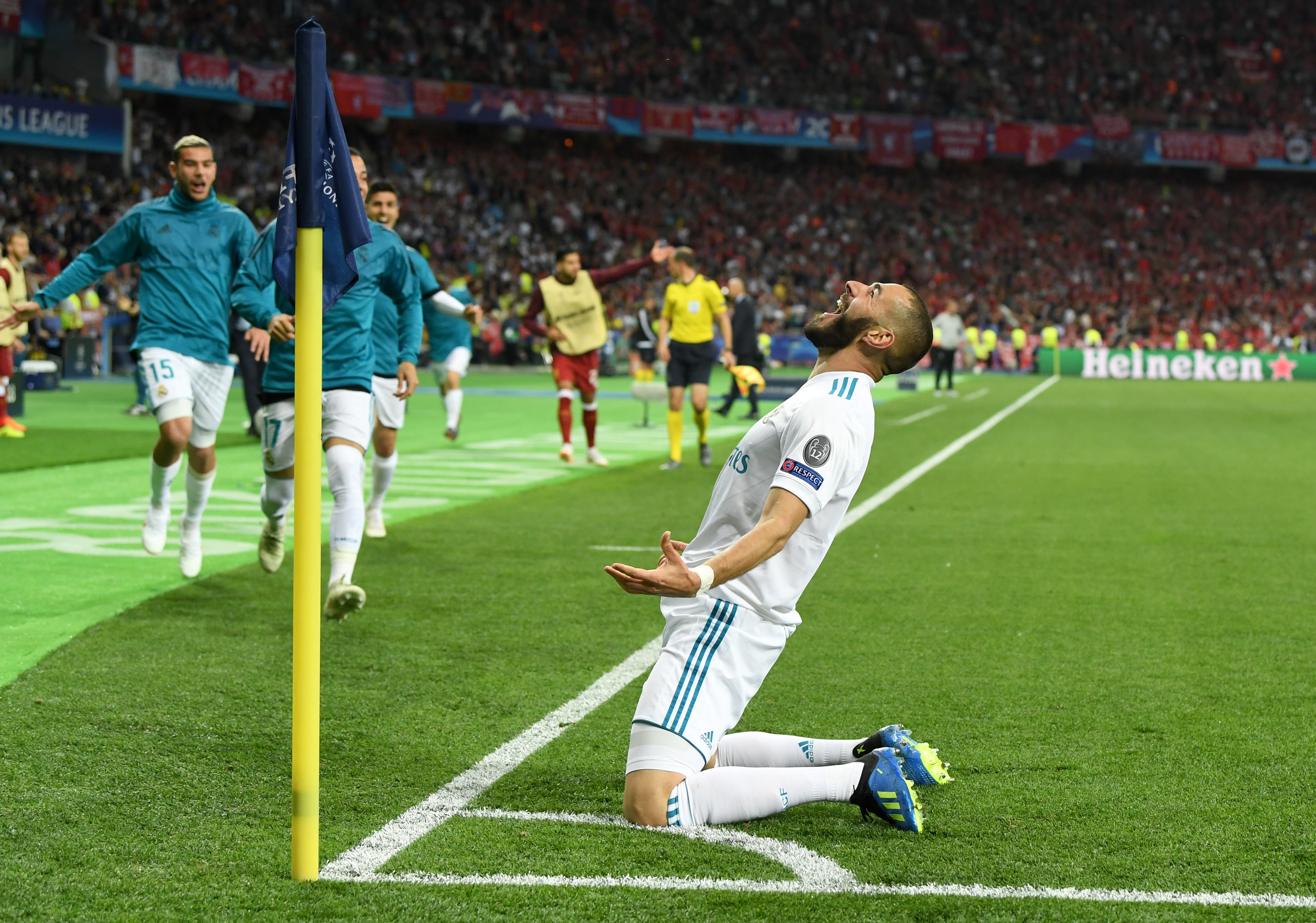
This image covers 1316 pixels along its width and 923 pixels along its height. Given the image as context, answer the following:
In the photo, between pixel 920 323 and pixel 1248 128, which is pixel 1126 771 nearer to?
pixel 920 323

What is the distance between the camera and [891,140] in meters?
53.8

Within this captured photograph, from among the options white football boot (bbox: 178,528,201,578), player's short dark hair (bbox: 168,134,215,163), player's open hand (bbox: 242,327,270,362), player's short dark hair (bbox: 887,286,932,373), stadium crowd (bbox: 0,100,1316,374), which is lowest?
white football boot (bbox: 178,528,201,578)

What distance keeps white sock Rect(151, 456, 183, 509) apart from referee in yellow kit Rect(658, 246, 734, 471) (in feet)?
22.4

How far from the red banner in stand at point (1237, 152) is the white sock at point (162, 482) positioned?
54.7 metres

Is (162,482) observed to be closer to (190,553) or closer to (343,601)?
(190,553)

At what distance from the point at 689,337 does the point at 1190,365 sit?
123 ft

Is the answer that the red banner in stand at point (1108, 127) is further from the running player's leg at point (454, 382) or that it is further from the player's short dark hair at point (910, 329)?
the player's short dark hair at point (910, 329)

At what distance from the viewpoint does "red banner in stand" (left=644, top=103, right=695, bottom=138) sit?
50.0 m

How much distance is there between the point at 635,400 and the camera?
97.5 feet

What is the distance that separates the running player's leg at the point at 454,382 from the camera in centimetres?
1642

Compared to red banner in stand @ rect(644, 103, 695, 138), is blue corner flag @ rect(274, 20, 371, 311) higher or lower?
lower

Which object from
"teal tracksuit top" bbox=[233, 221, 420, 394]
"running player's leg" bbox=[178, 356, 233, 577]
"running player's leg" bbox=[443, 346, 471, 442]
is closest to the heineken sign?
"running player's leg" bbox=[443, 346, 471, 442]

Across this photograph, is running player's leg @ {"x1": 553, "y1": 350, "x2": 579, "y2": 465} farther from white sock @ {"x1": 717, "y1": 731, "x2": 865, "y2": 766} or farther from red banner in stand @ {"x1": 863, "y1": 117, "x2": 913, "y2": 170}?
red banner in stand @ {"x1": 863, "y1": 117, "x2": 913, "y2": 170}

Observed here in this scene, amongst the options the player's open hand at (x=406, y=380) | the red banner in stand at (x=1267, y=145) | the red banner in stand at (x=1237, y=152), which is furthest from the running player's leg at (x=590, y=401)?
the red banner in stand at (x=1267, y=145)
